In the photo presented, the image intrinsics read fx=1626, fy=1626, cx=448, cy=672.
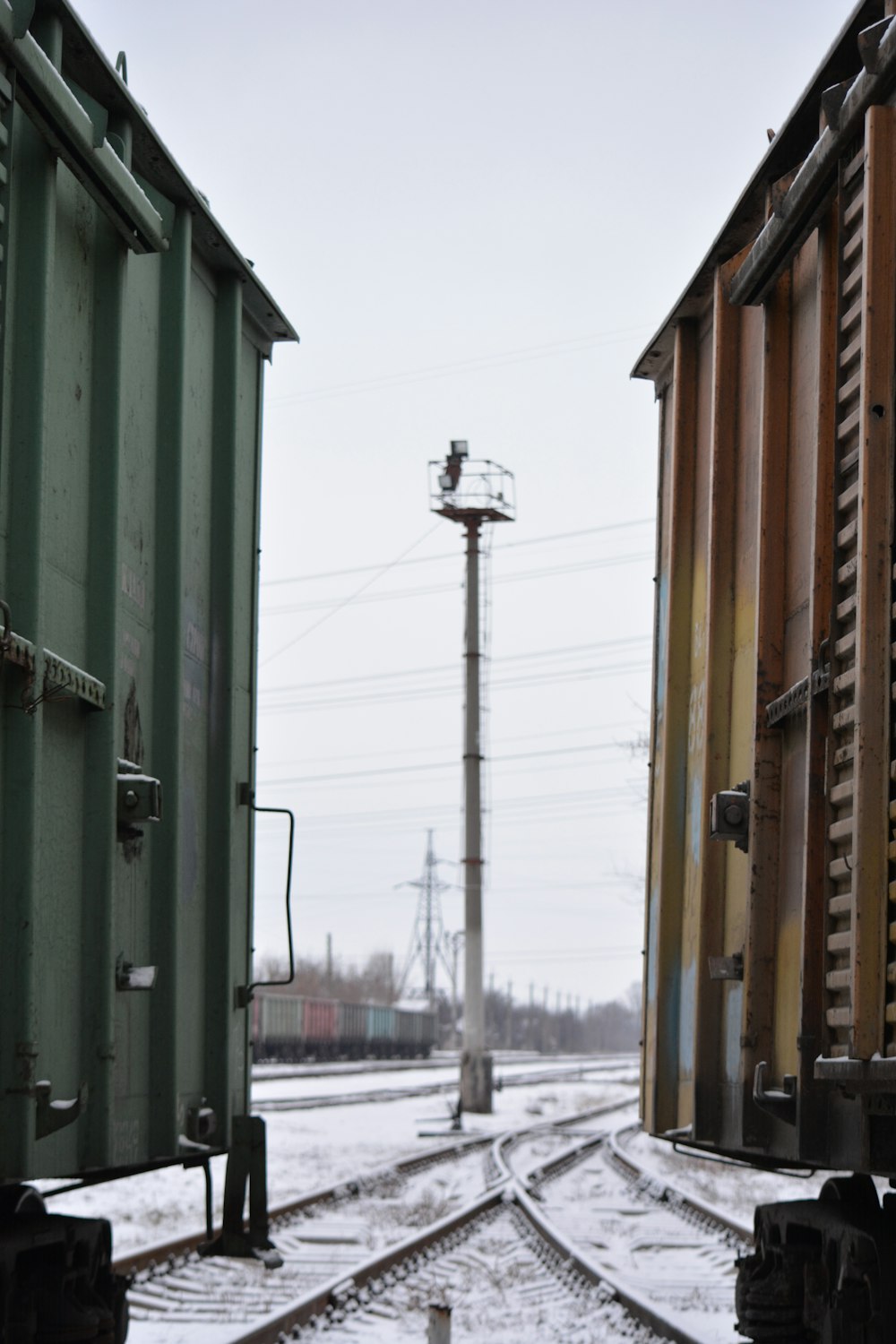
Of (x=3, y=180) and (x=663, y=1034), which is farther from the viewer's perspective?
(x=663, y=1034)

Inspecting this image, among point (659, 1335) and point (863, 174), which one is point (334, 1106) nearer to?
point (659, 1335)

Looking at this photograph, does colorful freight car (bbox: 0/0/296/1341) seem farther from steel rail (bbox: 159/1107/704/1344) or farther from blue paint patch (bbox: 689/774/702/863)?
steel rail (bbox: 159/1107/704/1344)

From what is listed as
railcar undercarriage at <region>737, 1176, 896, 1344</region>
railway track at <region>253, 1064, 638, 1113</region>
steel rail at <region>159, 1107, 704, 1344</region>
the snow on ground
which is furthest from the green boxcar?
railway track at <region>253, 1064, 638, 1113</region>

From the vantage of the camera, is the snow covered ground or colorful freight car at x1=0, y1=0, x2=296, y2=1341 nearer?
colorful freight car at x1=0, y1=0, x2=296, y2=1341

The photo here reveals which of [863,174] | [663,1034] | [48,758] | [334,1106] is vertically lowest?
[334,1106]

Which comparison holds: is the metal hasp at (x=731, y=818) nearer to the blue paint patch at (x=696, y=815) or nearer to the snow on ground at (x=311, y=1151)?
the blue paint patch at (x=696, y=815)

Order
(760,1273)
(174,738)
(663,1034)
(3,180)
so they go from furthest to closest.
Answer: (663,1034), (760,1273), (174,738), (3,180)

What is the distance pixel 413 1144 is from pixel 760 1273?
17.1m

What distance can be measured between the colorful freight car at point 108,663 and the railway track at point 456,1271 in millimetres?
2793

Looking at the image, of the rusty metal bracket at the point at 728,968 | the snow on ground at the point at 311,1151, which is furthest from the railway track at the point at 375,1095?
the rusty metal bracket at the point at 728,968

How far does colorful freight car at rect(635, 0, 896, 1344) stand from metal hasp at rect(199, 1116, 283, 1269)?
5.14 ft

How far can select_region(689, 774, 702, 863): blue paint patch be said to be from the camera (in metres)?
6.17

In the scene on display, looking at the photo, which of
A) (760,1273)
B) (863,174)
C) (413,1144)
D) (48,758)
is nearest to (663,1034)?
(760,1273)

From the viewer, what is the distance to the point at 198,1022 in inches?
235
